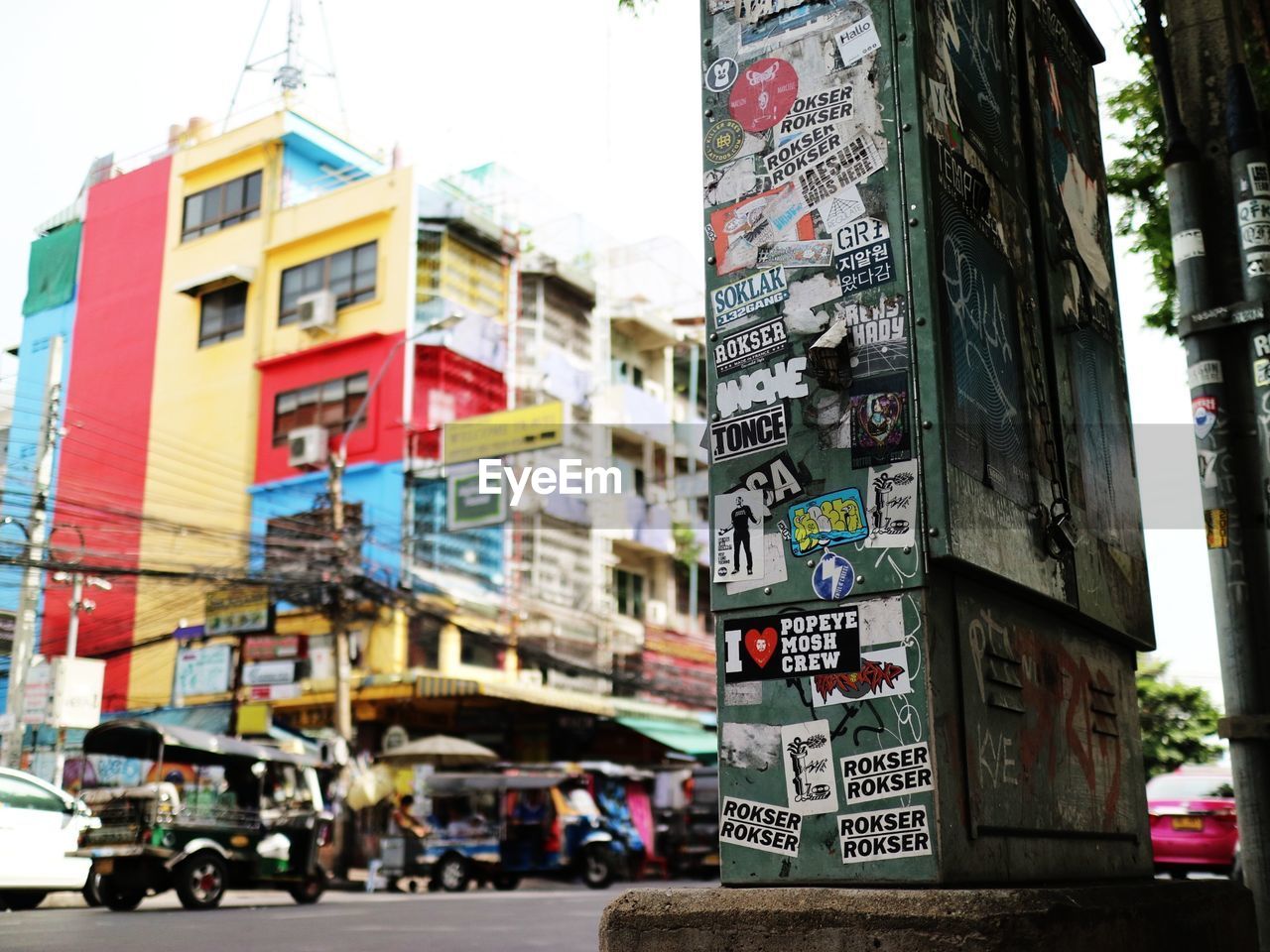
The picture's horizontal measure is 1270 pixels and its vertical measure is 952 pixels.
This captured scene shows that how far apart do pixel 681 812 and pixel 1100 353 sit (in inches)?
755

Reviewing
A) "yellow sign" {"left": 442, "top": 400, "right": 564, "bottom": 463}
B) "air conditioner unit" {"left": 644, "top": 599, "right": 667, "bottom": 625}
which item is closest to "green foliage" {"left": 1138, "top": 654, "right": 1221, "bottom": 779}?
"air conditioner unit" {"left": 644, "top": 599, "right": 667, "bottom": 625}

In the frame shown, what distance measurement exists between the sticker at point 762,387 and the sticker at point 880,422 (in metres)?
0.18

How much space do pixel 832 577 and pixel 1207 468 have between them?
277 centimetres

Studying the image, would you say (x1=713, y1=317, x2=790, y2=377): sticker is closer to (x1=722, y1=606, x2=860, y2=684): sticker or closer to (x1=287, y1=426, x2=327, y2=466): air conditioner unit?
(x1=722, y1=606, x2=860, y2=684): sticker

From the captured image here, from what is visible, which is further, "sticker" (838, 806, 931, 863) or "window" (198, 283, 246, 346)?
"window" (198, 283, 246, 346)

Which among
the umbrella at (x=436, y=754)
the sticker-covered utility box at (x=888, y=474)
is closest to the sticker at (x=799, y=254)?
the sticker-covered utility box at (x=888, y=474)

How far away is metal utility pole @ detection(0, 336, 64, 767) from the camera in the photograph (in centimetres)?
1819

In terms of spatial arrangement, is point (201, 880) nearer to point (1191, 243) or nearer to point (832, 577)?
point (1191, 243)

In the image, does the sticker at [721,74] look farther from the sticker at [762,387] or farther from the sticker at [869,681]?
the sticker at [869,681]

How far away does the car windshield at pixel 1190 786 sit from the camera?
12.8m

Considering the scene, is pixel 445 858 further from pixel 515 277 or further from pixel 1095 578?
pixel 1095 578

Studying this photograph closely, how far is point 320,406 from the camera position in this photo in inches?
1021

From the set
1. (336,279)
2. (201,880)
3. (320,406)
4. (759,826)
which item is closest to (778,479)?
(759,826)

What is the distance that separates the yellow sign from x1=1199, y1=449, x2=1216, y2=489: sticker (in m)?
17.0
